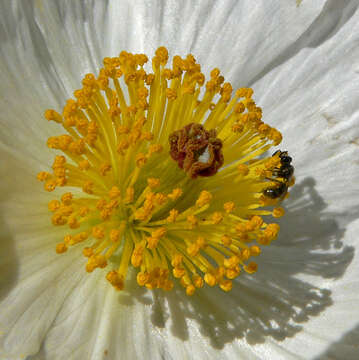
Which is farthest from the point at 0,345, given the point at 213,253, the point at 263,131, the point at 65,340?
the point at 263,131

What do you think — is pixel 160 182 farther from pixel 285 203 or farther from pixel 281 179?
pixel 285 203

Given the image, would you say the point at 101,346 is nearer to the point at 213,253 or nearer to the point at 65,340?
the point at 65,340

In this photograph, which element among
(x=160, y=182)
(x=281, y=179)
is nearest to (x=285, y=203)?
(x=281, y=179)

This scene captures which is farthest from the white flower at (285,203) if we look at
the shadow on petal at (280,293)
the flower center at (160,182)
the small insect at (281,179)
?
the small insect at (281,179)

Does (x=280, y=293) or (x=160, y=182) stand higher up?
(x=160, y=182)

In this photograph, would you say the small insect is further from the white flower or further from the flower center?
the white flower

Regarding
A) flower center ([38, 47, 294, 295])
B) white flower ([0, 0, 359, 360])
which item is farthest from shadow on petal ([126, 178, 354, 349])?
flower center ([38, 47, 294, 295])
